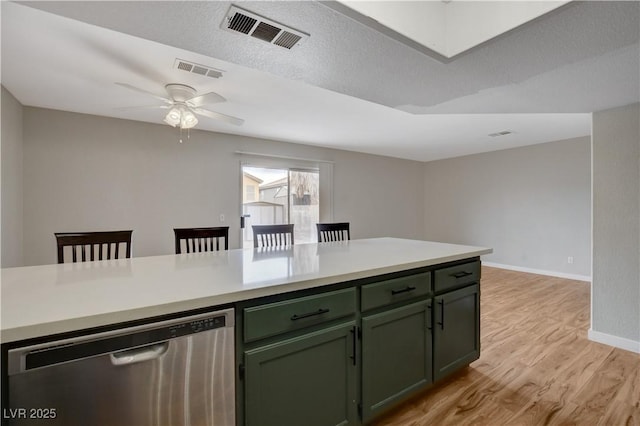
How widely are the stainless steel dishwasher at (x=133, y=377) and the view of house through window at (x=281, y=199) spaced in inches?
154

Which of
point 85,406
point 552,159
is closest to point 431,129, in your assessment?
point 552,159

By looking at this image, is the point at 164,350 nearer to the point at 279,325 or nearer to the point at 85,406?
the point at 85,406

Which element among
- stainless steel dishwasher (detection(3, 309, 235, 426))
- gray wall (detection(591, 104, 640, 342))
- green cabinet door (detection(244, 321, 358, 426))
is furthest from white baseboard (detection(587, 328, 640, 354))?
stainless steel dishwasher (detection(3, 309, 235, 426))

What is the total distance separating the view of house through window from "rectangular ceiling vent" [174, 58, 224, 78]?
8.04 ft

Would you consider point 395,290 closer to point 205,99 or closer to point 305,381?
point 305,381

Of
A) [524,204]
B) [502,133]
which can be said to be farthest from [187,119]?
[524,204]

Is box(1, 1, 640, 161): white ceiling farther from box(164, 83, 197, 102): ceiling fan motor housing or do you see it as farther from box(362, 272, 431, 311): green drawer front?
box(362, 272, 431, 311): green drawer front

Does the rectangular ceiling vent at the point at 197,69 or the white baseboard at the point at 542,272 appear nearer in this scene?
the rectangular ceiling vent at the point at 197,69

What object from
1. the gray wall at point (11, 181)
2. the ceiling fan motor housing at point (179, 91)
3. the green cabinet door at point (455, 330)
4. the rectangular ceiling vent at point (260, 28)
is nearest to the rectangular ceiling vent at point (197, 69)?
the ceiling fan motor housing at point (179, 91)

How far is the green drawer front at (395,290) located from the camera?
156cm

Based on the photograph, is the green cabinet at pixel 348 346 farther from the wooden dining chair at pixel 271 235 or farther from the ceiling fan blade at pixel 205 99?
the ceiling fan blade at pixel 205 99

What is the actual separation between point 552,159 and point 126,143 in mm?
7010

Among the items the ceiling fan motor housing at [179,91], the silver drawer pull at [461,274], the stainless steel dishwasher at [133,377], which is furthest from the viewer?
the ceiling fan motor housing at [179,91]

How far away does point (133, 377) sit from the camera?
986mm
